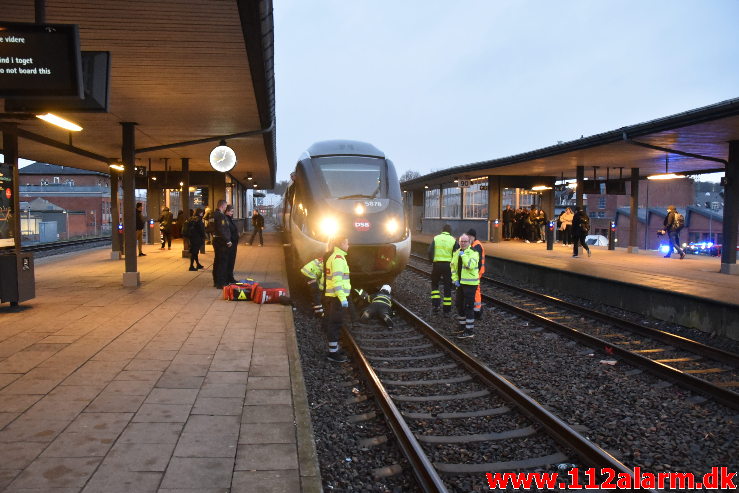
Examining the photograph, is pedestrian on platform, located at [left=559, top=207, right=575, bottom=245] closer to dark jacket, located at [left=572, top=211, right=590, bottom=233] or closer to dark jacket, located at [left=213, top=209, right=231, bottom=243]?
dark jacket, located at [left=572, top=211, right=590, bottom=233]

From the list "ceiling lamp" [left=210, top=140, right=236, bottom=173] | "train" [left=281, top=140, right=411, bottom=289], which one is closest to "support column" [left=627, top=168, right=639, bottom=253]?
"train" [left=281, top=140, right=411, bottom=289]

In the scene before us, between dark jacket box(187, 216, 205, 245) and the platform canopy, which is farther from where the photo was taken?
dark jacket box(187, 216, 205, 245)

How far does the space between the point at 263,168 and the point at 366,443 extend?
884 inches

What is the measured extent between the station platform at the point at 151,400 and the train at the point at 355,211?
173cm

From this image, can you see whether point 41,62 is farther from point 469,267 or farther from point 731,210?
point 731,210

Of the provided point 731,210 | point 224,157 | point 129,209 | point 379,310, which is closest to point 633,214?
point 731,210

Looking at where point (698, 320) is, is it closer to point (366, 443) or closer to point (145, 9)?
point (366, 443)

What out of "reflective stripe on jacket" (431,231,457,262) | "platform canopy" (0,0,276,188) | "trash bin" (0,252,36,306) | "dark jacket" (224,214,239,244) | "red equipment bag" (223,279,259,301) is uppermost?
"platform canopy" (0,0,276,188)

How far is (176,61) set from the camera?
768 cm

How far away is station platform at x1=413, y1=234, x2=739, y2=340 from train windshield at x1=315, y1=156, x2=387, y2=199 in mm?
5691

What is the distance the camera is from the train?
34.5 ft

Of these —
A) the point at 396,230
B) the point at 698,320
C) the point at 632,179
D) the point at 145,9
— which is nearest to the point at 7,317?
the point at 145,9

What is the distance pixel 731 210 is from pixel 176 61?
46.7 ft

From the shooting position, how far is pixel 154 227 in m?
27.1
